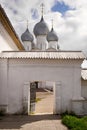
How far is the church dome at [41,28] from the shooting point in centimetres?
3694

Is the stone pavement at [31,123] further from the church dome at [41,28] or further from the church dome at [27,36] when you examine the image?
the church dome at [27,36]

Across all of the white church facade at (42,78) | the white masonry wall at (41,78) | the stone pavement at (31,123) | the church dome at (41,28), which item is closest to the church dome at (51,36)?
the church dome at (41,28)

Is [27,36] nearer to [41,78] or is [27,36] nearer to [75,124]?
[41,78]

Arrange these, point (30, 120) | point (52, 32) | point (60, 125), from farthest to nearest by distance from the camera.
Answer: point (52, 32) < point (30, 120) < point (60, 125)

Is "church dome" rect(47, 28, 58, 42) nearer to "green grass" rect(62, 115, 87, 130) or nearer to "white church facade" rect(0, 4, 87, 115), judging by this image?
"white church facade" rect(0, 4, 87, 115)

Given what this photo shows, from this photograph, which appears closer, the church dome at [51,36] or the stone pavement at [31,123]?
the stone pavement at [31,123]

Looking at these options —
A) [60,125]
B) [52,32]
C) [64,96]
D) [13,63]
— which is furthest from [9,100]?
[52,32]

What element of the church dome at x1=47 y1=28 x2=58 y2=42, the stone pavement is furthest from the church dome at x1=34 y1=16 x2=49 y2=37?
the stone pavement

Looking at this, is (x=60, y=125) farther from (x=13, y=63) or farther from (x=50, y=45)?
(x=50, y=45)

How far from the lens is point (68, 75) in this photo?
13.1 metres

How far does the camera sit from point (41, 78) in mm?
13016

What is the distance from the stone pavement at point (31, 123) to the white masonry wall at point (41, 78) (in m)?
0.94

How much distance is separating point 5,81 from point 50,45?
2758 centimetres

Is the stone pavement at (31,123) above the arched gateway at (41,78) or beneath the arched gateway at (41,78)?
beneath
